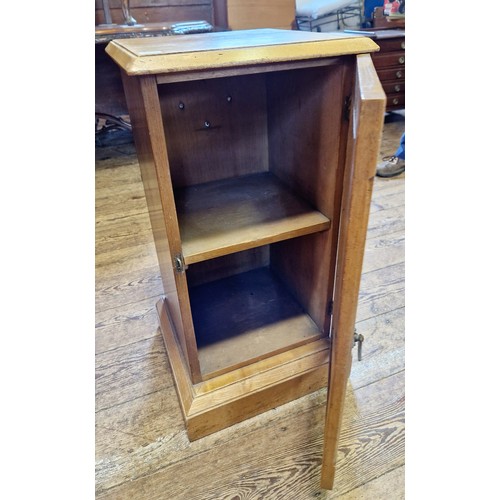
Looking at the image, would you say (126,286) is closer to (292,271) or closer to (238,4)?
(292,271)

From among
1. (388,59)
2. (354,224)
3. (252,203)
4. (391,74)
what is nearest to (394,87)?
(391,74)

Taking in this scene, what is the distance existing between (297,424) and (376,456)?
0.60 feet

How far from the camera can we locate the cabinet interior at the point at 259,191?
0.77 meters

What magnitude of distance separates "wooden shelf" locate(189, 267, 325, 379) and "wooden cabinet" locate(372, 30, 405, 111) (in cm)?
206

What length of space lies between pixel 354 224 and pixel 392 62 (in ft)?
8.50

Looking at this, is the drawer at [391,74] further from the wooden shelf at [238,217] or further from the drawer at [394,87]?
the wooden shelf at [238,217]

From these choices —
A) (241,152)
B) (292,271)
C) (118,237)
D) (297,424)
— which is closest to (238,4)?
(118,237)

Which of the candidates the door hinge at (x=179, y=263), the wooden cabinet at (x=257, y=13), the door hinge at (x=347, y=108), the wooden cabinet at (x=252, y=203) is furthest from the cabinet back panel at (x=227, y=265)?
the wooden cabinet at (x=257, y=13)

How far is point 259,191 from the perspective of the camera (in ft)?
3.09

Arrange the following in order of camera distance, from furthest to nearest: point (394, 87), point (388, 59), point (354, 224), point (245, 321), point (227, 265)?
point (394, 87), point (388, 59), point (227, 265), point (245, 321), point (354, 224)

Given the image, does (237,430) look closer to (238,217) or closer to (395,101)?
(238,217)

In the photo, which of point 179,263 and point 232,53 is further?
point 179,263

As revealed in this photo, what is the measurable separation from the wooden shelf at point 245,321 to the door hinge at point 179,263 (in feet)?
1.02

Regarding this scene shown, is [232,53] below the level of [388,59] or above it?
above
